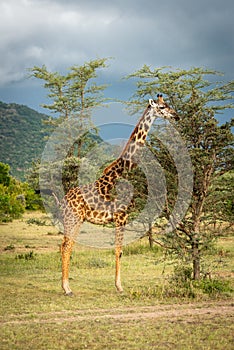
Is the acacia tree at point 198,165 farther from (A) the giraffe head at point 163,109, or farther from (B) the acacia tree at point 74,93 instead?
(B) the acacia tree at point 74,93

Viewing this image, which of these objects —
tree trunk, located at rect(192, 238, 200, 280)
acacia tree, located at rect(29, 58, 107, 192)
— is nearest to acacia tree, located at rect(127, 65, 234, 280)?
tree trunk, located at rect(192, 238, 200, 280)

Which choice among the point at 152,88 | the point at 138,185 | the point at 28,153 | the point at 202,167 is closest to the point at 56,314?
the point at 138,185

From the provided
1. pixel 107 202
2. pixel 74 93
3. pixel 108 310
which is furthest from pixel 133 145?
pixel 74 93

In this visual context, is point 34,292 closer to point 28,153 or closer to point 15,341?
point 15,341

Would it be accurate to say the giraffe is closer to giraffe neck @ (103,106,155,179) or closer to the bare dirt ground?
giraffe neck @ (103,106,155,179)

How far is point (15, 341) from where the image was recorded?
7.41 m

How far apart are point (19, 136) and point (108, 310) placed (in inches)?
2404

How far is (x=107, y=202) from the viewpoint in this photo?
1143 cm

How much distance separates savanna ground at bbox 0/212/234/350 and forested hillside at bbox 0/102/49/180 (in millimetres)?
42001

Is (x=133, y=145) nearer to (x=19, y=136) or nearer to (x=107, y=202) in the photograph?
(x=107, y=202)

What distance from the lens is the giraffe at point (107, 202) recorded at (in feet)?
37.0

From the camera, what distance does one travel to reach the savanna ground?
743cm

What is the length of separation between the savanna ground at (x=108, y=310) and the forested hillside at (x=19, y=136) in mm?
42001

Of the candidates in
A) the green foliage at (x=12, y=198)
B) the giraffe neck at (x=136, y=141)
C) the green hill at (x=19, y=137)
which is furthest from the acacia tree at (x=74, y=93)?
the green hill at (x=19, y=137)
